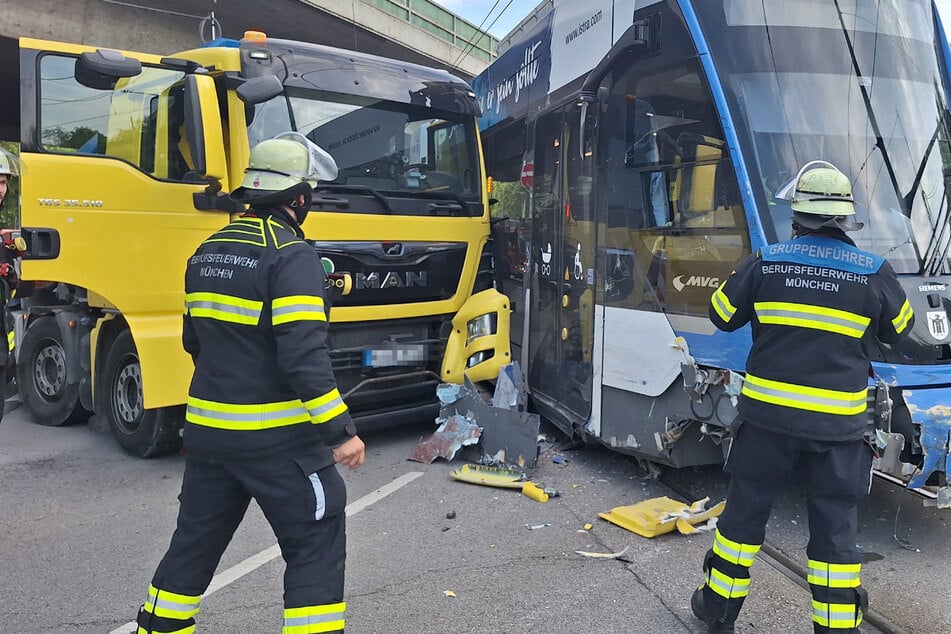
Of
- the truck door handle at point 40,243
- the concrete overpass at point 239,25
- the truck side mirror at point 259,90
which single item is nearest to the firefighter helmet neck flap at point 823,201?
the truck side mirror at point 259,90

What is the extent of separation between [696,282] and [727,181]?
56 cm

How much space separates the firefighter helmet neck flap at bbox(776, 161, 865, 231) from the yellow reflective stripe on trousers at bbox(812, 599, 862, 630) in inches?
53.2

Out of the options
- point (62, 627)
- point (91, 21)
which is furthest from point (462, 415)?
point (91, 21)

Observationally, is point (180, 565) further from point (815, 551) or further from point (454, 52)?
point (454, 52)

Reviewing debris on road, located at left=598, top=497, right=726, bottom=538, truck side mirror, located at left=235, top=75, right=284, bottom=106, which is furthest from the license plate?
debris on road, located at left=598, top=497, right=726, bottom=538

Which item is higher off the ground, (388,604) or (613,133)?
(613,133)

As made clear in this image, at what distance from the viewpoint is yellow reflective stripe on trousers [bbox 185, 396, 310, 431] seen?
2.37m

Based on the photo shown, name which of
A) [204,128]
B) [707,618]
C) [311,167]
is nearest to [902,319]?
[707,618]

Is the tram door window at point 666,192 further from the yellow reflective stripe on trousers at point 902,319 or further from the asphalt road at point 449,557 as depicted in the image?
the asphalt road at point 449,557

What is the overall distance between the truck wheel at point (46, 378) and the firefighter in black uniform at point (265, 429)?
169 inches

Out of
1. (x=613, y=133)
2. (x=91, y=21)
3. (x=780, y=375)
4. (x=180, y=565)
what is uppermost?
(x=91, y=21)

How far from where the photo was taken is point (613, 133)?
4652mm

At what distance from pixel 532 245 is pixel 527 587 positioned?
3.17m

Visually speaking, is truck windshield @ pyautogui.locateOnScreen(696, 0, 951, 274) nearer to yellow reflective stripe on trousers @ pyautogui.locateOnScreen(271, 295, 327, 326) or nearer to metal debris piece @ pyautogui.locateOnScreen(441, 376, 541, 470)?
metal debris piece @ pyautogui.locateOnScreen(441, 376, 541, 470)
